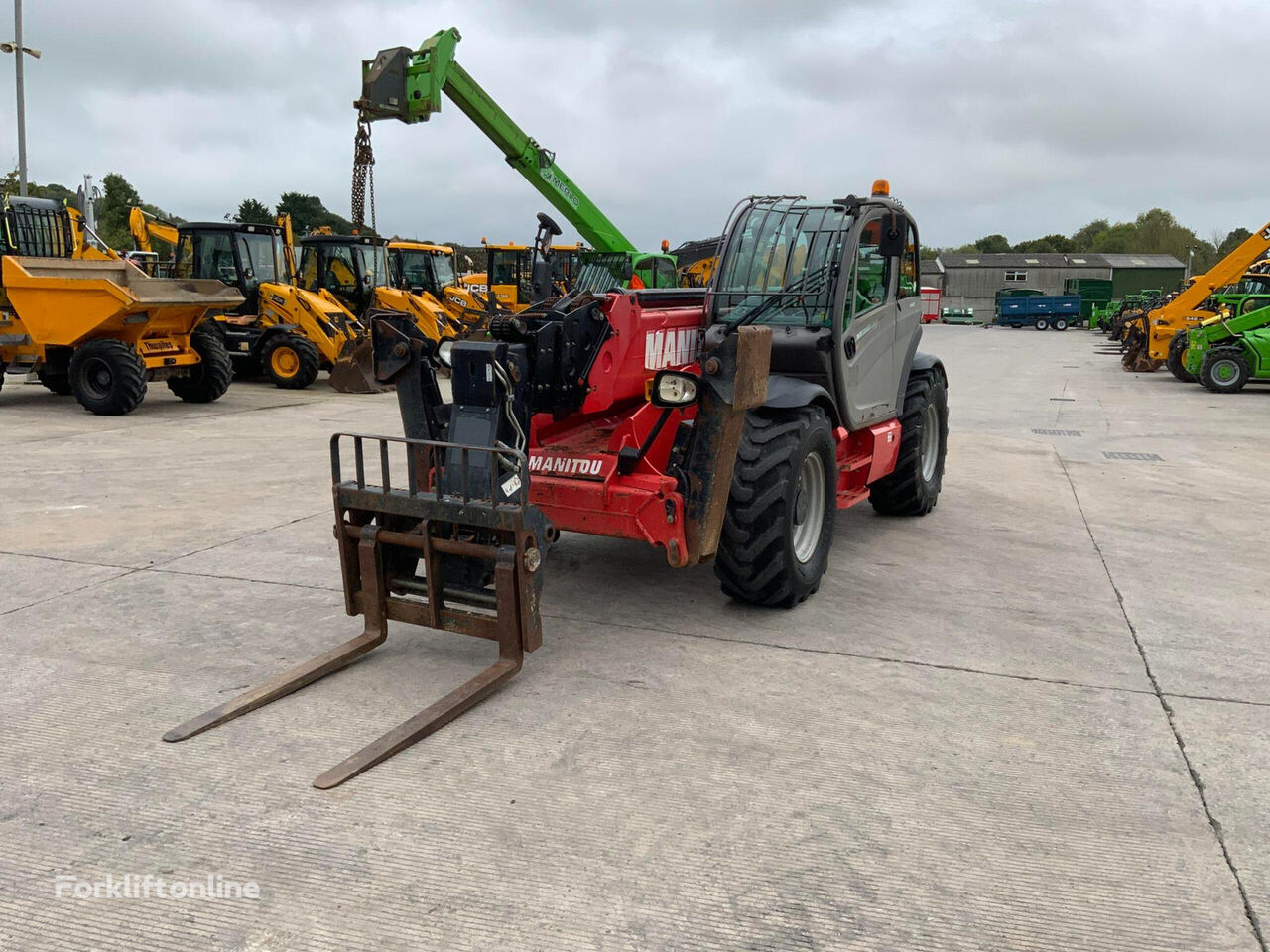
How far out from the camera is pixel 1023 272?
66938 mm

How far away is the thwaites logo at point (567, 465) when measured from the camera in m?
4.89

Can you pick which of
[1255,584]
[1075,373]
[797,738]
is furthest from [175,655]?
[1075,373]

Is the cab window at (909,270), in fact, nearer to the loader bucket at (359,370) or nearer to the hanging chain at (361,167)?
the loader bucket at (359,370)

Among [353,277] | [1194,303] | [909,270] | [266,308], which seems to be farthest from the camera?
[1194,303]

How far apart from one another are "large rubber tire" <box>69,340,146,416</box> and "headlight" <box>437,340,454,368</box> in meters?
9.06

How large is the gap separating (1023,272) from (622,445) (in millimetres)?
68487

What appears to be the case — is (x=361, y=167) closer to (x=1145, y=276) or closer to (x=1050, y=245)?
(x=1145, y=276)

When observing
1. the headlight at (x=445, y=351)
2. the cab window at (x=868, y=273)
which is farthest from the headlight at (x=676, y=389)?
the cab window at (x=868, y=273)

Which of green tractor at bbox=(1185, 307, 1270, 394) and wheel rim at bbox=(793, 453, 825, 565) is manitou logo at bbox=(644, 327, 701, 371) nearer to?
wheel rim at bbox=(793, 453, 825, 565)

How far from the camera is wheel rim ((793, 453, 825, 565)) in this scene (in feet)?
18.0

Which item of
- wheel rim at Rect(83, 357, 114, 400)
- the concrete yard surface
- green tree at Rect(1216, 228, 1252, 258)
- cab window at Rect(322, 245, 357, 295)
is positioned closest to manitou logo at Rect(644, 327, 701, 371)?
the concrete yard surface

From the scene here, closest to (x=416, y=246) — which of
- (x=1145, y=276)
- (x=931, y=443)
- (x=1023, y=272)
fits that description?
(x=931, y=443)

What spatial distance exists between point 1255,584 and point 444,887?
5280 millimetres

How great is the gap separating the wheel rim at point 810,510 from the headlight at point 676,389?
1.06 metres
